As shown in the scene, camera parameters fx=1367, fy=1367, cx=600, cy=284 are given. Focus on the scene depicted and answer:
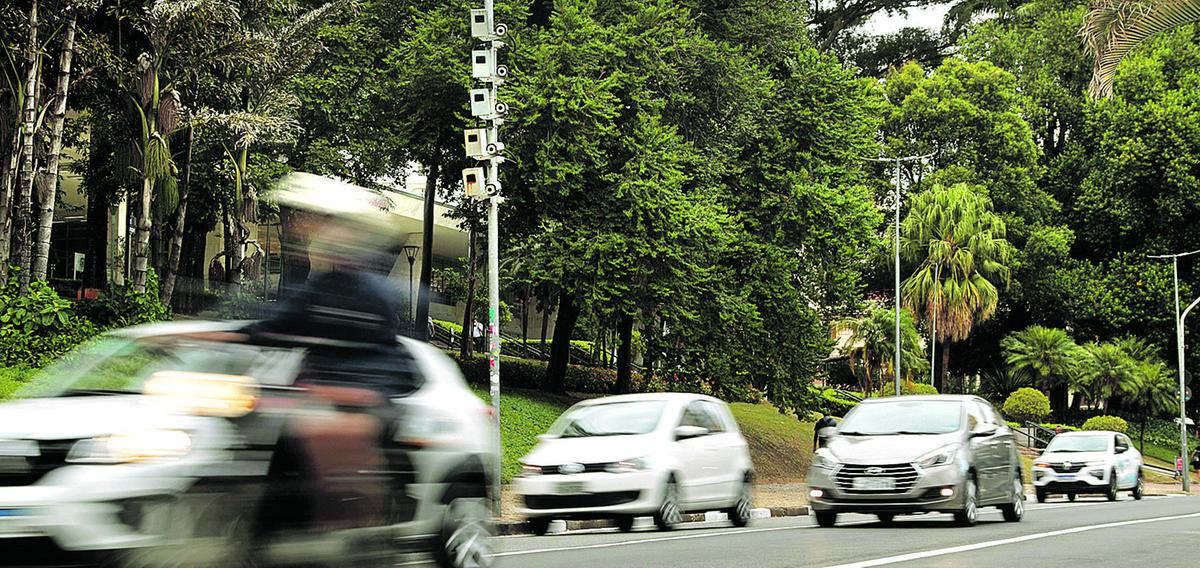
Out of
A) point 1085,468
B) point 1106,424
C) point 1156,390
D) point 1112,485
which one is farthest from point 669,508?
point 1156,390

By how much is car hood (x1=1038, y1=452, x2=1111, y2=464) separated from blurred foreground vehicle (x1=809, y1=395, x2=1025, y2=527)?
12757 millimetres

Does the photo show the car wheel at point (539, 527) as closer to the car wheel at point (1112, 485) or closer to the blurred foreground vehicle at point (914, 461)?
the blurred foreground vehicle at point (914, 461)

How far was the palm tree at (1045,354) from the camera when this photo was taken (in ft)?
177

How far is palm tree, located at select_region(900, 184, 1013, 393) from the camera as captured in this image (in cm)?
5016

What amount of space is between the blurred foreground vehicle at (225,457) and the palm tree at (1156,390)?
51.1 metres

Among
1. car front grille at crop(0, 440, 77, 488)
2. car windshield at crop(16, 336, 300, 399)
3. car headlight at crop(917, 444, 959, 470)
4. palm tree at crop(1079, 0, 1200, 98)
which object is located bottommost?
car headlight at crop(917, 444, 959, 470)

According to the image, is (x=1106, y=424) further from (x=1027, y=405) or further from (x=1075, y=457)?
(x=1075, y=457)

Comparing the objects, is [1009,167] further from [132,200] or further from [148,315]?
[148,315]

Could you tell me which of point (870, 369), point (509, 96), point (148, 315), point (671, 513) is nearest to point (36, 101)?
point (148, 315)

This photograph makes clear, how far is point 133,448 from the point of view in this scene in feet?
20.2

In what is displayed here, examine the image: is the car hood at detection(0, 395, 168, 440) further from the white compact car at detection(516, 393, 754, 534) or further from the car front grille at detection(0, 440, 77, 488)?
the white compact car at detection(516, 393, 754, 534)

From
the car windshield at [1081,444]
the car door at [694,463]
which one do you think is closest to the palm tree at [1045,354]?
the car windshield at [1081,444]

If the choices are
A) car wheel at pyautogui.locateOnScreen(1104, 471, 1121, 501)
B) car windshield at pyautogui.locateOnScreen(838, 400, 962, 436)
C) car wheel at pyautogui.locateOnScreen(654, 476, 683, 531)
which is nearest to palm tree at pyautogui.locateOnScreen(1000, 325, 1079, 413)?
car wheel at pyautogui.locateOnScreen(1104, 471, 1121, 501)

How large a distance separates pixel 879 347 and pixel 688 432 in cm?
4025
